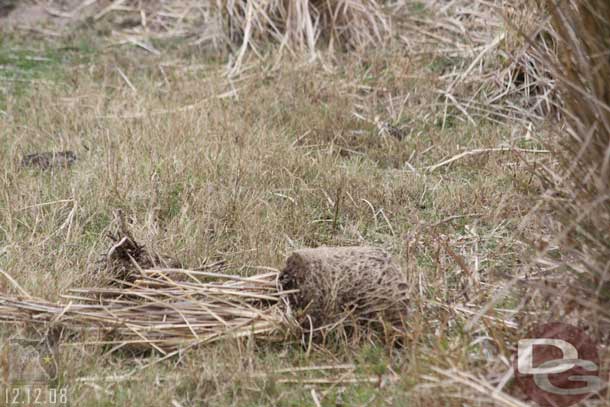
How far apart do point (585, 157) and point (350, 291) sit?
77 centimetres

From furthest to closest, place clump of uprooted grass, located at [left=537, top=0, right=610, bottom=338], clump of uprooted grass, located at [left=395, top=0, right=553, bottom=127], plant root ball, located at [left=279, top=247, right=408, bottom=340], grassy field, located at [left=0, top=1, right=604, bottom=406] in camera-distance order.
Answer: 1. clump of uprooted grass, located at [left=395, top=0, right=553, bottom=127]
2. plant root ball, located at [left=279, top=247, right=408, bottom=340]
3. grassy field, located at [left=0, top=1, right=604, bottom=406]
4. clump of uprooted grass, located at [left=537, top=0, right=610, bottom=338]

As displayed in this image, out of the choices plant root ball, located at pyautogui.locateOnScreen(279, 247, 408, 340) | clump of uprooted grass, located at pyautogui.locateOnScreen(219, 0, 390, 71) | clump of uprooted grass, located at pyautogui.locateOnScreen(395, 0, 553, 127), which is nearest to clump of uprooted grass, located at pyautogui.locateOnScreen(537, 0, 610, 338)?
plant root ball, located at pyautogui.locateOnScreen(279, 247, 408, 340)

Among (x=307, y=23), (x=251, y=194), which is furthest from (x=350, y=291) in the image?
(x=307, y=23)

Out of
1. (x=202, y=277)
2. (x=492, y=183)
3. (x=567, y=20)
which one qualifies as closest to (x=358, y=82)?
(x=492, y=183)

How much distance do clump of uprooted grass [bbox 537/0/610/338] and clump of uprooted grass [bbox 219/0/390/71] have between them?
12.8ft

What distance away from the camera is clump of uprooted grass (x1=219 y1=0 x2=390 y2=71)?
6348 mm

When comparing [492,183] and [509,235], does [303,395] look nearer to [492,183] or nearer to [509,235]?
[509,235]

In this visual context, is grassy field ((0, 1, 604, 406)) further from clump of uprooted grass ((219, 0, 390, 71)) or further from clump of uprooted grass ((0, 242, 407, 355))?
clump of uprooted grass ((219, 0, 390, 71))

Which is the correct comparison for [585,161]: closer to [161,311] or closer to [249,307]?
[249,307]

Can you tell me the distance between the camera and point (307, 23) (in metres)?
6.34

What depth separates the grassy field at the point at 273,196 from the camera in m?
2.51

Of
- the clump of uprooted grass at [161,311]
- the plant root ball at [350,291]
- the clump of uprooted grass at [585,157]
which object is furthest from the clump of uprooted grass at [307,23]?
the clump of uprooted grass at [585,157]

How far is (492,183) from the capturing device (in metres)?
4.13

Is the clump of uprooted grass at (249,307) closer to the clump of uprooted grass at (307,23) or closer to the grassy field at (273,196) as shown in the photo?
the grassy field at (273,196)
